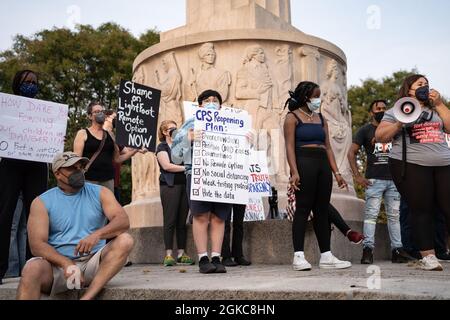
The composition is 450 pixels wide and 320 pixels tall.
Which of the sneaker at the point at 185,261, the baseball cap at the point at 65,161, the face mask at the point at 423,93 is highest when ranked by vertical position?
the face mask at the point at 423,93

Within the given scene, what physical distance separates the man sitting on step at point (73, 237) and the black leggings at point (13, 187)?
4.01 feet

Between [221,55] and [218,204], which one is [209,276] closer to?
[218,204]

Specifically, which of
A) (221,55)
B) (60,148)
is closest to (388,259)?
(221,55)

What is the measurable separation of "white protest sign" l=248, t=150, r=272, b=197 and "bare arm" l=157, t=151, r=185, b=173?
156 centimetres

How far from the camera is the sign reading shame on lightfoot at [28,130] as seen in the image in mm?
6367

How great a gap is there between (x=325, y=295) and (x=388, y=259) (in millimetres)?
5773

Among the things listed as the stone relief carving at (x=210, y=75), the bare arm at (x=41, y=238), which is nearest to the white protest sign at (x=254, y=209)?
the stone relief carving at (x=210, y=75)

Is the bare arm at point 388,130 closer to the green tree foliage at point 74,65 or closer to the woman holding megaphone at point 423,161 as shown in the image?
the woman holding megaphone at point 423,161

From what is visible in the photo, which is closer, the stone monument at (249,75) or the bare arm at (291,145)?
the bare arm at (291,145)

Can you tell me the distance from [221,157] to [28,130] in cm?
198

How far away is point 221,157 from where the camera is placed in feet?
22.9

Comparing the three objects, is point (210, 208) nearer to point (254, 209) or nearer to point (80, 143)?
point (80, 143)

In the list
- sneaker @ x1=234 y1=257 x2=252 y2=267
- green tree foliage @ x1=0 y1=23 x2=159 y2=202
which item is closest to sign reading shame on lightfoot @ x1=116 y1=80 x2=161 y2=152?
sneaker @ x1=234 y1=257 x2=252 y2=267

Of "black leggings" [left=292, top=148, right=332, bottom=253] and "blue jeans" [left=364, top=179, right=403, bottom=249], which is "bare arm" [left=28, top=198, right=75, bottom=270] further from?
"blue jeans" [left=364, top=179, right=403, bottom=249]
